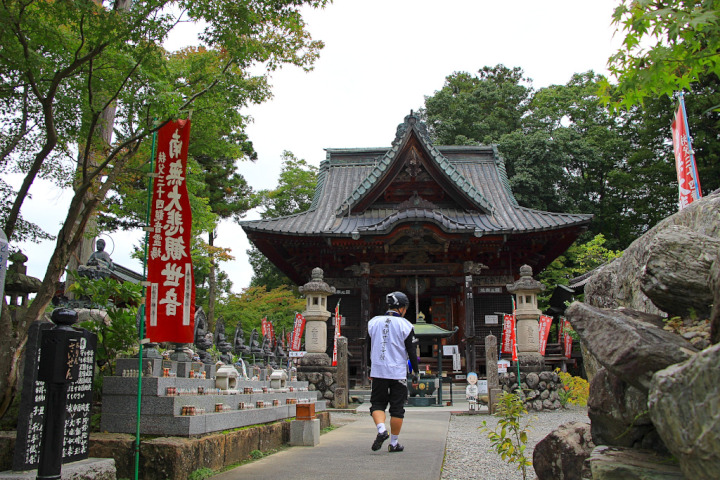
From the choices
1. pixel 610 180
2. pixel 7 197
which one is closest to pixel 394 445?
pixel 7 197

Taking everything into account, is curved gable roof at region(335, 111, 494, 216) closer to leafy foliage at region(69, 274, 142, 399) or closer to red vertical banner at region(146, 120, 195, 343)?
leafy foliage at region(69, 274, 142, 399)

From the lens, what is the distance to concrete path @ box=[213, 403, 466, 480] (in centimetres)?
432

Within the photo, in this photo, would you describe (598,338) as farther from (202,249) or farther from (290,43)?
(202,249)

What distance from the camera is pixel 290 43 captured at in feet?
25.0

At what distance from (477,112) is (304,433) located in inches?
1186

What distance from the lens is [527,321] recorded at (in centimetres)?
1312

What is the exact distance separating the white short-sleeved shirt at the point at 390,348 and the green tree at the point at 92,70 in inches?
120

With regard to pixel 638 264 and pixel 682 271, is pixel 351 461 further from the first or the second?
pixel 682 271

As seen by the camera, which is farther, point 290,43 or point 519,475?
point 290,43

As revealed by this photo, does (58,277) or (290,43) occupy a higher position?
(290,43)

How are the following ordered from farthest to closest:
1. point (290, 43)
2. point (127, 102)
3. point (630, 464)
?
1. point (290, 43)
2. point (127, 102)
3. point (630, 464)

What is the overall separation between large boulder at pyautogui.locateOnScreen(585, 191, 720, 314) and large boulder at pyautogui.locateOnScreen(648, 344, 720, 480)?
3.45 feet

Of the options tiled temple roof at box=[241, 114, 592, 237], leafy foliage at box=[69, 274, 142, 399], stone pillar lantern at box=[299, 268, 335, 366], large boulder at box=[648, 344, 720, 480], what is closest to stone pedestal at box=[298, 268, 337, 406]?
→ stone pillar lantern at box=[299, 268, 335, 366]

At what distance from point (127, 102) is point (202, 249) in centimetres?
1527
